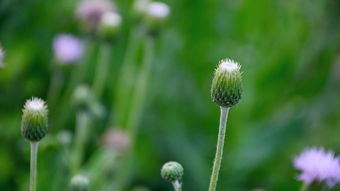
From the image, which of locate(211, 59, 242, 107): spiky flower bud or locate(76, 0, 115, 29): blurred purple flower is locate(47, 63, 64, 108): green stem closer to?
locate(76, 0, 115, 29): blurred purple flower

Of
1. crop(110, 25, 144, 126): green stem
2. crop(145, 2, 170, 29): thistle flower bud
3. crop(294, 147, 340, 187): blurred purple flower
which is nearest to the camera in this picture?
crop(294, 147, 340, 187): blurred purple flower

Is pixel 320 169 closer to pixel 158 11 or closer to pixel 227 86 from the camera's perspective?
pixel 227 86

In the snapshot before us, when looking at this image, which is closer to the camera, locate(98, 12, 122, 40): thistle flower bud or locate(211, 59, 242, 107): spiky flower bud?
locate(211, 59, 242, 107): spiky flower bud

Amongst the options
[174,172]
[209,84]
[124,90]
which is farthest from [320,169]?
[209,84]

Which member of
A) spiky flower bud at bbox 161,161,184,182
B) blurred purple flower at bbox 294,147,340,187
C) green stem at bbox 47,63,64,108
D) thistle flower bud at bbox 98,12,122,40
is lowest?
spiky flower bud at bbox 161,161,184,182

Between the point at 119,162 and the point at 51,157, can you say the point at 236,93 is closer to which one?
the point at 51,157

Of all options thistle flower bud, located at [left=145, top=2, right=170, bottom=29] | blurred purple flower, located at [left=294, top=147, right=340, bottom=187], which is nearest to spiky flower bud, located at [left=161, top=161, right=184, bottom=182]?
blurred purple flower, located at [left=294, top=147, right=340, bottom=187]

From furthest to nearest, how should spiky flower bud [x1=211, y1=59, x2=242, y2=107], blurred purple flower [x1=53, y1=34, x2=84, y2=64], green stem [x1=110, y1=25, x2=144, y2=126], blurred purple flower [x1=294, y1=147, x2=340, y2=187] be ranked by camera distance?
green stem [x1=110, y1=25, x2=144, y2=126] → blurred purple flower [x1=53, y1=34, x2=84, y2=64] → blurred purple flower [x1=294, y1=147, x2=340, y2=187] → spiky flower bud [x1=211, y1=59, x2=242, y2=107]

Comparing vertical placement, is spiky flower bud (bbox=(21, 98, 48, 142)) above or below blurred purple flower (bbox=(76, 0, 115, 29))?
below
